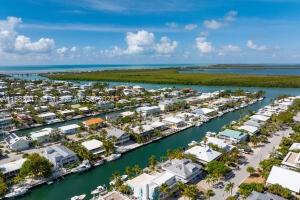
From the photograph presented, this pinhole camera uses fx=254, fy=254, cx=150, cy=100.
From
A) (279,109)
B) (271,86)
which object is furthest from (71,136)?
(271,86)

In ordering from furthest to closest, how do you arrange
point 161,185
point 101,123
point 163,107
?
point 163,107
point 101,123
point 161,185

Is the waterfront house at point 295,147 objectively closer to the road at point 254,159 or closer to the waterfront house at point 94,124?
the road at point 254,159

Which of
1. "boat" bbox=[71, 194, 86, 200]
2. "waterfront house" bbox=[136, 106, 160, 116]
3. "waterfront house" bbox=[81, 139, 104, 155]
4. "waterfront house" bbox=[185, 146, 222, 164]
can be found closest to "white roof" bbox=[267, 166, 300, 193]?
"waterfront house" bbox=[185, 146, 222, 164]

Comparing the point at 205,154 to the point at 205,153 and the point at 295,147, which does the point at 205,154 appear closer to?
the point at 205,153

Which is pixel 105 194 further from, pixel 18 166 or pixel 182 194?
pixel 18 166

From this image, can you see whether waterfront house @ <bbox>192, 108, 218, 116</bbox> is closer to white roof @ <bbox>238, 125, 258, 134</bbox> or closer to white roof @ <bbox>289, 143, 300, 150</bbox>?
white roof @ <bbox>238, 125, 258, 134</bbox>
